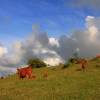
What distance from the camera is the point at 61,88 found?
3806 centimetres

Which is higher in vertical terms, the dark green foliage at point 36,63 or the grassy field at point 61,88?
Result: the dark green foliage at point 36,63

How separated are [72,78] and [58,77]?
245 centimetres

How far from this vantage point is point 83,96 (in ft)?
99.1

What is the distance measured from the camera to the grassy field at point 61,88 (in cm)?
3153

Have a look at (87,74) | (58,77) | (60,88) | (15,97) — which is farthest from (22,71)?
(15,97)

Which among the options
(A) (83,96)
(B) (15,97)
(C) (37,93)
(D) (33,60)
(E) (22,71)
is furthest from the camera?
(D) (33,60)

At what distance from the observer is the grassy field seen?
3153cm

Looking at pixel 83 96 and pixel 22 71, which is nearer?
pixel 83 96

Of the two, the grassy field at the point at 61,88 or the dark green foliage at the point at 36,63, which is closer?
the grassy field at the point at 61,88

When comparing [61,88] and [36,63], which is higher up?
[36,63]

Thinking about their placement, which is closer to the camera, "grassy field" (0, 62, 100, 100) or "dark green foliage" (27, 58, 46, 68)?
"grassy field" (0, 62, 100, 100)

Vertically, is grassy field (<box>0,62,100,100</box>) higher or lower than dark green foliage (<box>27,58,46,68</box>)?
lower

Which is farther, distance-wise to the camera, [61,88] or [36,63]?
[36,63]

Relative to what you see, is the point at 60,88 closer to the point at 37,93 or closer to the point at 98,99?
the point at 37,93
